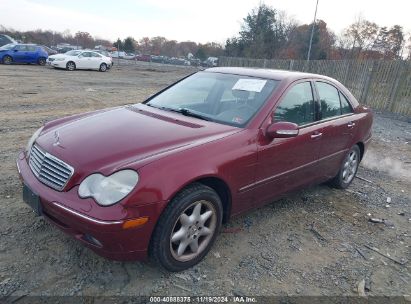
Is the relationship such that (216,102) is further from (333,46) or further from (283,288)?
(333,46)

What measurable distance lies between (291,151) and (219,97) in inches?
37.6

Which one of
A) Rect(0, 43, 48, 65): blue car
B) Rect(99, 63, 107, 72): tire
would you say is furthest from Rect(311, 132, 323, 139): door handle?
Rect(0, 43, 48, 65): blue car

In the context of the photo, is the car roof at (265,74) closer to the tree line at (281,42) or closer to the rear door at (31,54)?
the rear door at (31,54)

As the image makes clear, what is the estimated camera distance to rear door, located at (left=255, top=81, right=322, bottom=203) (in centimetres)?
347

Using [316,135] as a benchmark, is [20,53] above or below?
below

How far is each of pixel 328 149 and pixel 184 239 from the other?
232 centimetres

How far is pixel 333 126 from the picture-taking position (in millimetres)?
4379

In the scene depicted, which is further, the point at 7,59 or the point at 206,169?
the point at 7,59

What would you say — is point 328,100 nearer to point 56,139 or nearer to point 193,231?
point 193,231

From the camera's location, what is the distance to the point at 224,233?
366cm

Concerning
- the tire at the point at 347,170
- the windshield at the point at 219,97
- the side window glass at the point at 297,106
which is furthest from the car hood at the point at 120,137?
the tire at the point at 347,170

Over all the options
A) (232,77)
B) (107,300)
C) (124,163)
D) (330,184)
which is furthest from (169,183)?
(330,184)

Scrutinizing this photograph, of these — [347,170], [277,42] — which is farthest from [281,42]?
[347,170]

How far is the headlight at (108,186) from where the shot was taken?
2.51 meters
